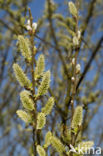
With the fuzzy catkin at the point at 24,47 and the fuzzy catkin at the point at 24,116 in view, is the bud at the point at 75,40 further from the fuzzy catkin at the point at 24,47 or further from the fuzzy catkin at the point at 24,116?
the fuzzy catkin at the point at 24,116

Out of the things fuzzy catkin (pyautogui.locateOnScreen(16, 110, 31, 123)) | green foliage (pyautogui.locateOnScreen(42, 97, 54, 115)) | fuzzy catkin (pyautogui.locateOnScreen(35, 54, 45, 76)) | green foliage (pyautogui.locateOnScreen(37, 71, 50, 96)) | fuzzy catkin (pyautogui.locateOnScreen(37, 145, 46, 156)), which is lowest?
fuzzy catkin (pyautogui.locateOnScreen(37, 145, 46, 156))

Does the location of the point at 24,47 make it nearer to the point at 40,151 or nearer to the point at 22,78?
the point at 22,78

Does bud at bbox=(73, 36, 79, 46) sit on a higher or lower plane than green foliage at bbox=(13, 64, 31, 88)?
higher

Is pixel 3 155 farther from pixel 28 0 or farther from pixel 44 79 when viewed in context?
pixel 44 79

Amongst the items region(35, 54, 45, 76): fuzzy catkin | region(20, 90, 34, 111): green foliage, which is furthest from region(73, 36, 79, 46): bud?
region(20, 90, 34, 111): green foliage

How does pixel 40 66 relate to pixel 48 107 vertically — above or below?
above

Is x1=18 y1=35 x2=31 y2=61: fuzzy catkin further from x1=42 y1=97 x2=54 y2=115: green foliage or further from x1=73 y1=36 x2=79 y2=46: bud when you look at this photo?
x1=73 y1=36 x2=79 y2=46: bud

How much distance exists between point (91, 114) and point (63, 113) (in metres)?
1.56

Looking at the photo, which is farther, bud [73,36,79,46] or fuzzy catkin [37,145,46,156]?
bud [73,36,79,46]

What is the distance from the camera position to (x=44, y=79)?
0.66m

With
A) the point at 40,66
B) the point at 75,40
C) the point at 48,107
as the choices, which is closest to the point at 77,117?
the point at 48,107

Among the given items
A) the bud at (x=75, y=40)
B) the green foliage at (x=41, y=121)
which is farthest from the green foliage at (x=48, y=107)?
the bud at (x=75, y=40)

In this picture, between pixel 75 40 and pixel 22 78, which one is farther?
pixel 75 40

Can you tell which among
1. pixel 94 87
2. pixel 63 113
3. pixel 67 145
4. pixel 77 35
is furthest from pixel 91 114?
pixel 67 145
